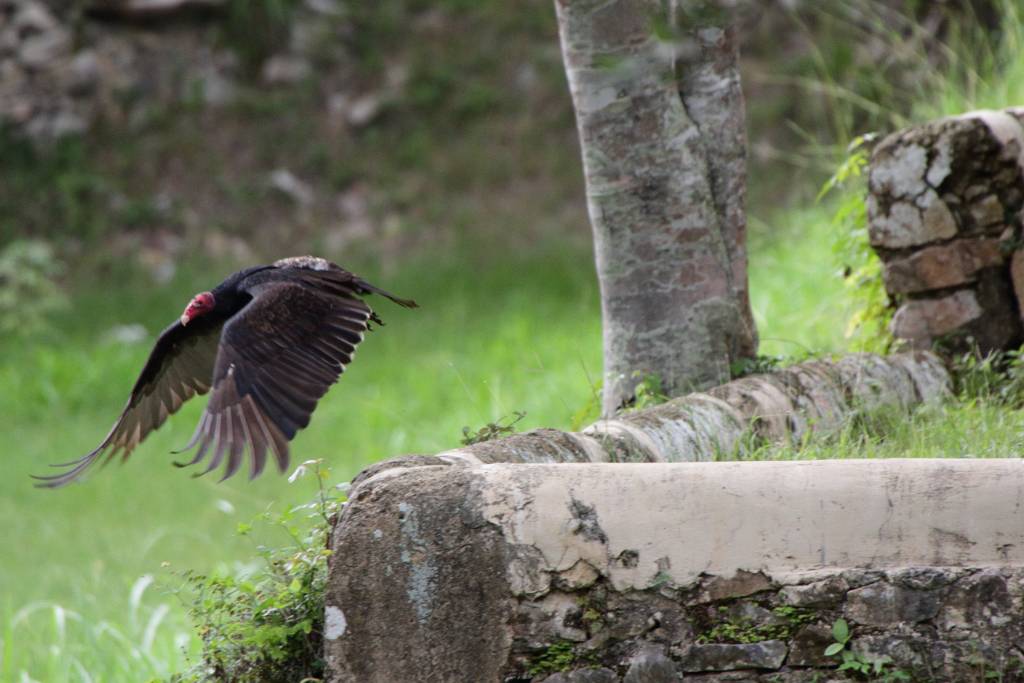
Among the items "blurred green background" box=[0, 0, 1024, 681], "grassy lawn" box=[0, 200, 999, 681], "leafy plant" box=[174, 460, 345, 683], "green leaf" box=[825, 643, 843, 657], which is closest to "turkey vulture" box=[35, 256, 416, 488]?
"leafy plant" box=[174, 460, 345, 683]

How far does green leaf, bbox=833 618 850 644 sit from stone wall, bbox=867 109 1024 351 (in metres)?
2.09

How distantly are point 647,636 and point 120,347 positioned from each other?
24.7 ft

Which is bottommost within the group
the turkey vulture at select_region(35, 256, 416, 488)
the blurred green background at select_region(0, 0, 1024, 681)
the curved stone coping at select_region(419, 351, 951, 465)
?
the curved stone coping at select_region(419, 351, 951, 465)

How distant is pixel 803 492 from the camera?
91.3 inches

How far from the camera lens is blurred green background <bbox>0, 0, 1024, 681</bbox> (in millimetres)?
7555

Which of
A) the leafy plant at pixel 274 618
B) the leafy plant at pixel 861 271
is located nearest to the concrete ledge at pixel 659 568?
the leafy plant at pixel 274 618

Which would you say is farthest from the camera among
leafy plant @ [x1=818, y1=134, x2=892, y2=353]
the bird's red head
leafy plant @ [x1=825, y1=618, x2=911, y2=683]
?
leafy plant @ [x1=818, y1=134, x2=892, y2=353]

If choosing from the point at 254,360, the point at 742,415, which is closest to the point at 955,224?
the point at 742,415

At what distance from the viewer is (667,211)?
374 centimetres

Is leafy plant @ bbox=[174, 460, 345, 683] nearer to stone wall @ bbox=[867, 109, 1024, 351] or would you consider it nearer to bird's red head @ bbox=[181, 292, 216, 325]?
bird's red head @ bbox=[181, 292, 216, 325]

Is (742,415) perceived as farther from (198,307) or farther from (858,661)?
(198,307)

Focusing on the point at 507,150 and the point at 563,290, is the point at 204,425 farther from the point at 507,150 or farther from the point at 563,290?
the point at 507,150

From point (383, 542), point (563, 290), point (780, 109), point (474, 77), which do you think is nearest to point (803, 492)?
point (383, 542)

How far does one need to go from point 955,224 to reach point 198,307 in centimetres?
232
